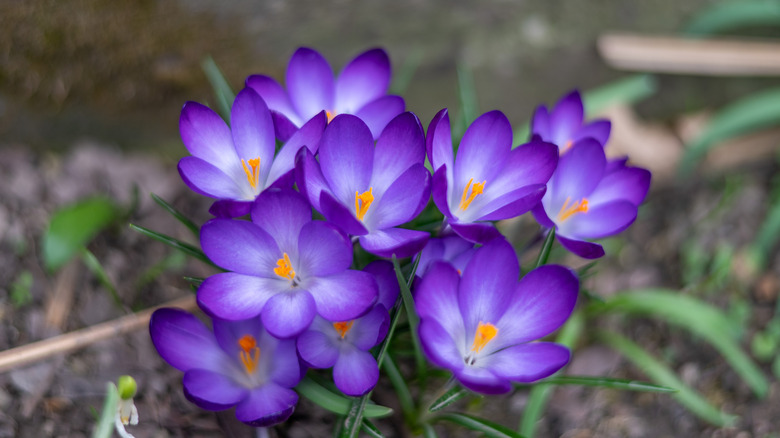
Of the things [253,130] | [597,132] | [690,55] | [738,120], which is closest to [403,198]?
[253,130]

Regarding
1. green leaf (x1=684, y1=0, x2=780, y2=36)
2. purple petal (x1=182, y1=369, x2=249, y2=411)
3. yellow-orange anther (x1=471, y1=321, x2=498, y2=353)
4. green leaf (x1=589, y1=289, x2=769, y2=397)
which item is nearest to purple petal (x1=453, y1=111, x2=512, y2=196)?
yellow-orange anther (x1=471, y1=321, x2=498, y2=353)

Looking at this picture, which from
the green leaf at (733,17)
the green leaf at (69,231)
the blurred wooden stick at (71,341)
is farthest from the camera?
the green leaf at (733,17)

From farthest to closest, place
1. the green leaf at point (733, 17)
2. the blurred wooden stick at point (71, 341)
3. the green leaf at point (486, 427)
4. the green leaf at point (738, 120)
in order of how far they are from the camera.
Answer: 1. the green leaf at point (733, 17)
2. the green leaf at point (738, 120)
3. the blurred wooden stick at point (71, 341)
4. the green leaf at point (486, 427)

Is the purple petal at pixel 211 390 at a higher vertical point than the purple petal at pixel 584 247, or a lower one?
lower

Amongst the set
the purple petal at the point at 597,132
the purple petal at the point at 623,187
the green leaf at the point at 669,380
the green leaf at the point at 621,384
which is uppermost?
the purple petal at the point at 597,132

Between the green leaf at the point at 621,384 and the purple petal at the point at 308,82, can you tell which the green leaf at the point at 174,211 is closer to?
the purple petal at the point at 308,82

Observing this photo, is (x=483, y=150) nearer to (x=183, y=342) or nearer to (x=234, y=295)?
(x=234, y=295)

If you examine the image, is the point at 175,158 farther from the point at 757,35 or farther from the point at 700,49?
the point at 757,35

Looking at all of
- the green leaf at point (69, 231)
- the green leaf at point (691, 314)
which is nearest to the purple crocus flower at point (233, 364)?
the green leaf at point (69, 231)

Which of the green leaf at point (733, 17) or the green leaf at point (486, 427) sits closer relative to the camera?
→ the green leaf at point (486, 427)
